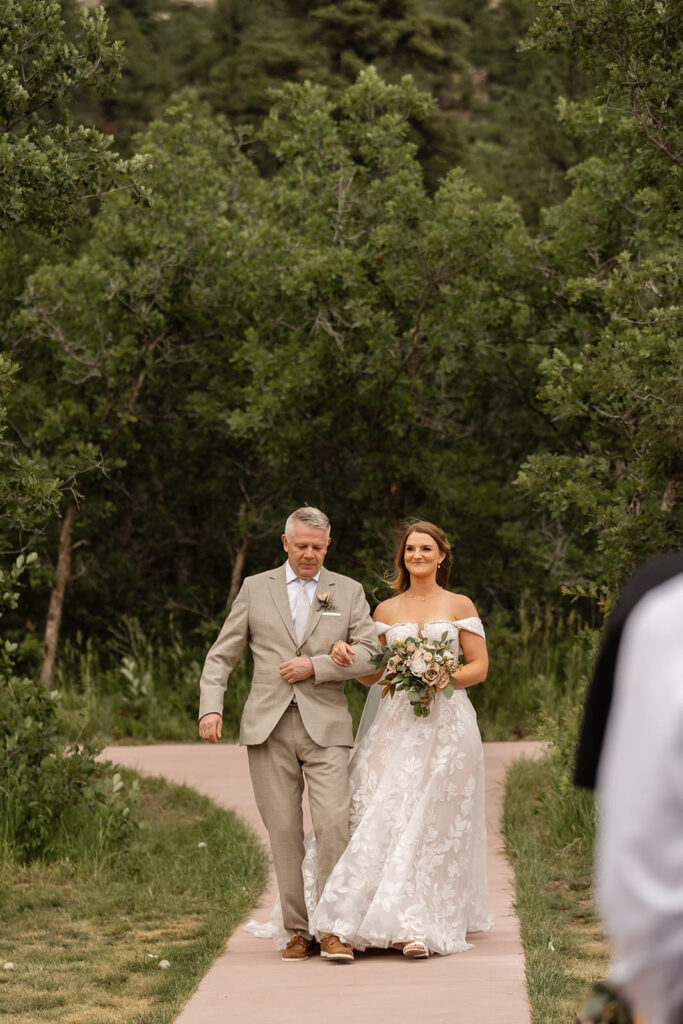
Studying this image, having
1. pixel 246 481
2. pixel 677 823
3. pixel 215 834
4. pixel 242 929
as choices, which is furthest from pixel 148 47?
pixel 677 823

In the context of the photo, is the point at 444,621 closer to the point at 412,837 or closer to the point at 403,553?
the point at 403,553

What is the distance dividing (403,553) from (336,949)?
6.35 ft

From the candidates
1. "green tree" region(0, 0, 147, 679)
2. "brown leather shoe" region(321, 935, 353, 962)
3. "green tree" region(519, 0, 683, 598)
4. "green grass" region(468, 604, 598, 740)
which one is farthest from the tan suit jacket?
"green grass" region(468, 604, 598, 740)

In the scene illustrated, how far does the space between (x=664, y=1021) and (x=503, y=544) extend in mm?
14100

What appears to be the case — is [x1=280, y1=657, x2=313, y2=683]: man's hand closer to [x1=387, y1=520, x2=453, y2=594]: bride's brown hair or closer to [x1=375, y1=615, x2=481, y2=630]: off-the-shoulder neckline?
[x1=375, y1=615, x2=481, y2=630]: off-the-shoulder neckline

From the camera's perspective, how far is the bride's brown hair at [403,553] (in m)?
7.20

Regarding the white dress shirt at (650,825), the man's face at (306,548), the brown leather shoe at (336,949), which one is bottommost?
the brown leather shoe at (336,949)

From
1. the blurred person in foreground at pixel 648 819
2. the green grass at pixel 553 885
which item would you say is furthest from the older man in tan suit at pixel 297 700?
the blurred person in foreground at pixel 648 819

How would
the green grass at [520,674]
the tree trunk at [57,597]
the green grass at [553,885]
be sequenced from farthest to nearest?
the tree trunk at [57,597] < the green grass at [520,674] < the green grass at [553,885]

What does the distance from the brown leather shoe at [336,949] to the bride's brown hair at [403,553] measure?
1.76 m

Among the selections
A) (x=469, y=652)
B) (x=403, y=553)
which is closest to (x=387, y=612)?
(x=403, y=553)

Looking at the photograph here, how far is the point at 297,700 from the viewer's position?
22.0ft

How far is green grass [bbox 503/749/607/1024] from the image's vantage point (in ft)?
20.1

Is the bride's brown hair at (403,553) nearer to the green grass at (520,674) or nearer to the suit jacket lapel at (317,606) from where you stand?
the suit jacket lapel at (317,606)
